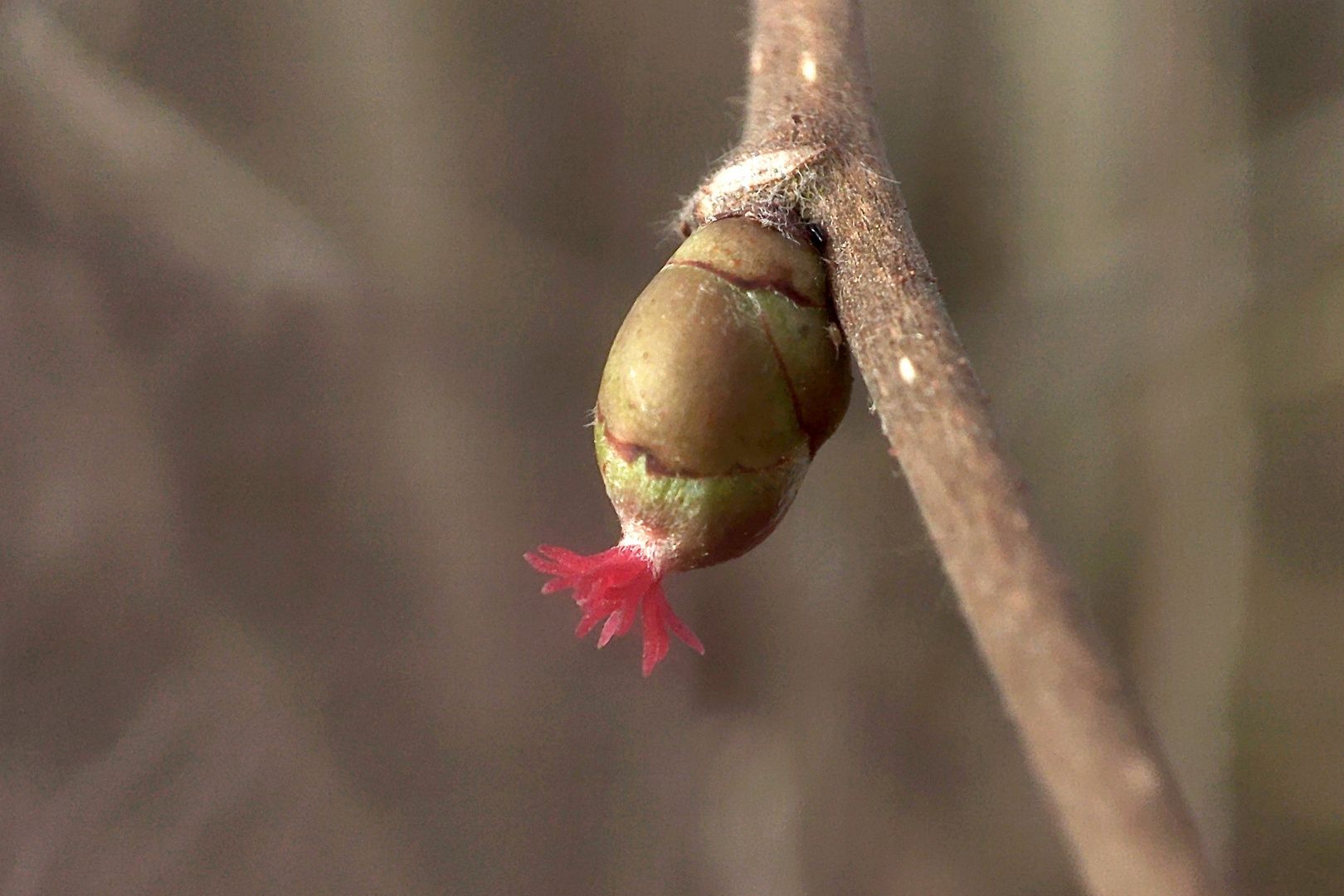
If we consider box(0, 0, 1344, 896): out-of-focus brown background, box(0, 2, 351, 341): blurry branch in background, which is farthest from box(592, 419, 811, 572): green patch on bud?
box(0, 2, 351, 341): blurry branch in background

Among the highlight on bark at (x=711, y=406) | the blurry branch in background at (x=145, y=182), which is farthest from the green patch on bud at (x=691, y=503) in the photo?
the blurry branch in background at (x=145, y=182)

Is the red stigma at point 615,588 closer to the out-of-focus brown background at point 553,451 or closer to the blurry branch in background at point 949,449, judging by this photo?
the blurry branch in background at point 949,449

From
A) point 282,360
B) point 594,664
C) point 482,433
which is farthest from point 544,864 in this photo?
point 282,360

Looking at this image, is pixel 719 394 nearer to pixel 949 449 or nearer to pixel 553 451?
pixel 949 449

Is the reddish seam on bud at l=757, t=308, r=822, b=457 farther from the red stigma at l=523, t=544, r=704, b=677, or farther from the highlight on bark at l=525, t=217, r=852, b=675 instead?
the red stigma at l=523, t=544, r=704, b=677

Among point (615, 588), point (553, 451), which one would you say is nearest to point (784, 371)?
point (615, 588)

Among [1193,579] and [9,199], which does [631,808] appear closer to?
[1193,579]
